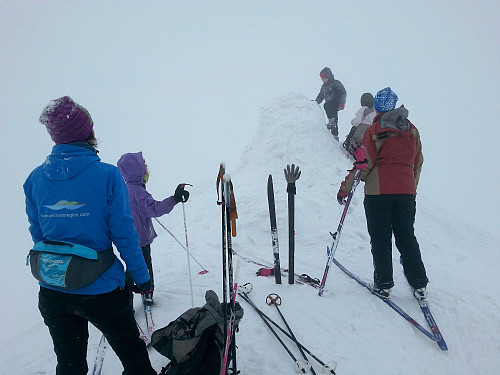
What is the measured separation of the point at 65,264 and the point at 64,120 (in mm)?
1051

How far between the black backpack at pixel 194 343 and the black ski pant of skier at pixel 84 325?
22cm

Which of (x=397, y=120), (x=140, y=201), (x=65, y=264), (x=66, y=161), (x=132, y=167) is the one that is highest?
(x=397, y=120)

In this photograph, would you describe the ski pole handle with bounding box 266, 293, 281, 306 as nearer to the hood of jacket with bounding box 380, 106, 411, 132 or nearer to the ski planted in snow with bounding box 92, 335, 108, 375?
the ski planted in snow with bounding box 92, 335, 108, 375

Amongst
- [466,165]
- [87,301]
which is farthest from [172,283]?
[466,165]

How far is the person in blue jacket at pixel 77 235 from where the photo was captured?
2033 mm

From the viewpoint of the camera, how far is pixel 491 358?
10.4ft

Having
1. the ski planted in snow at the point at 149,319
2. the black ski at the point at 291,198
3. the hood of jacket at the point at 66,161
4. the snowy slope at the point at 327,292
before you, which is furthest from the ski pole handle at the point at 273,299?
the hood of jacket at the point at 66,161

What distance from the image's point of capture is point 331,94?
10.6m

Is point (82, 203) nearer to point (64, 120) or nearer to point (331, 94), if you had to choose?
point (64, 120)

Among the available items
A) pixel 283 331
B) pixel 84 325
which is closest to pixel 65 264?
pixel 84 325

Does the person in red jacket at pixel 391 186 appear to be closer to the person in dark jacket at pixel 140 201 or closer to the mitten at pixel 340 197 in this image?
the mitten at pixel 340 197

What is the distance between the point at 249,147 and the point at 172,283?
759 cm

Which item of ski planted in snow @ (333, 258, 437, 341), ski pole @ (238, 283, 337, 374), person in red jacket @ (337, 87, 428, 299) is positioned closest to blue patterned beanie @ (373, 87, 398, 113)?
person in red jacket @ (337, 87, 428, 299)

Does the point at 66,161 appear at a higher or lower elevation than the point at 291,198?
higher
